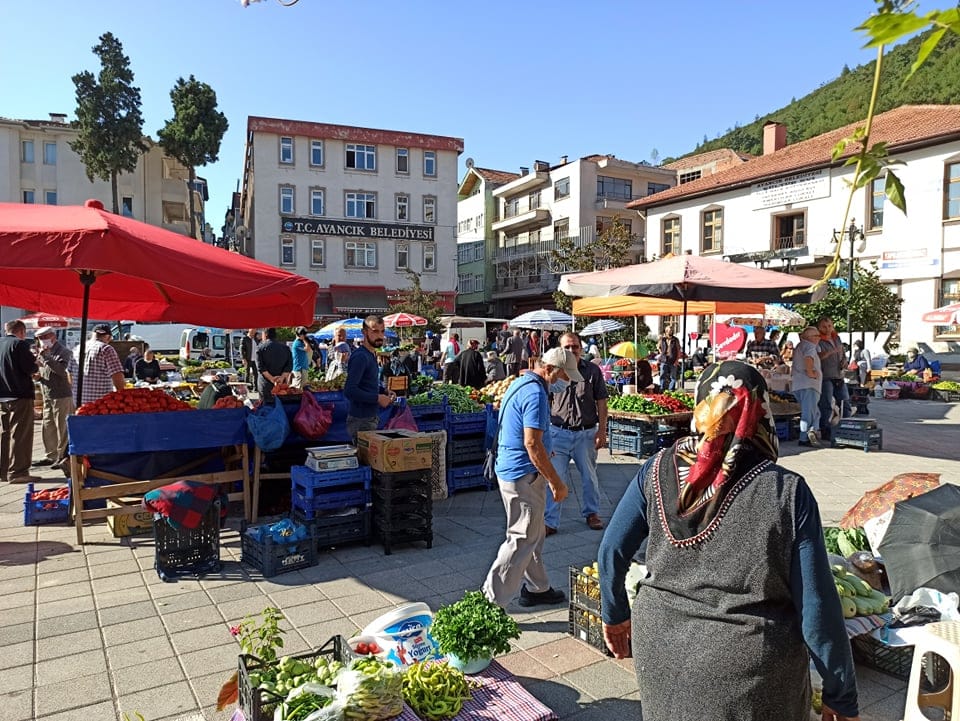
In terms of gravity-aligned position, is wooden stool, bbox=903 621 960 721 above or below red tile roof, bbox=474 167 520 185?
below

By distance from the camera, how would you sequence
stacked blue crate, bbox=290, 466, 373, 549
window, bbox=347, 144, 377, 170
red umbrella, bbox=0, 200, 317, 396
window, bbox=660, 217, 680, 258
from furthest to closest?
window, bbox=347, 144, 377, 170, window, bbox=660, 217, 680, 258, stacked blue crate, bbox=290, 466, 373, 549, red umbrella, bbox=0, 200, 317, 396

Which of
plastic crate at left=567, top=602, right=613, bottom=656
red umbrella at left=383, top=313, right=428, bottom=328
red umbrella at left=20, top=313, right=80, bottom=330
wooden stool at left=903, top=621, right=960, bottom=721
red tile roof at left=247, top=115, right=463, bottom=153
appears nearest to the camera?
wooden stool at left=903, top=621, right=960, bottom=721

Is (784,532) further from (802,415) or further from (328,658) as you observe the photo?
(802,415)

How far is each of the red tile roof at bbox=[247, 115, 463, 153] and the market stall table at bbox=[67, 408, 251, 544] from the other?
35472mm

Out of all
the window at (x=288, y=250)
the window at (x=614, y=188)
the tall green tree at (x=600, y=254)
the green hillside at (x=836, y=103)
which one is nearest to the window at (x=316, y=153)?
the window at (x=288, y=250)

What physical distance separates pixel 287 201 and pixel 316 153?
344cm

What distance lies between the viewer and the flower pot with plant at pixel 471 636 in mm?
3383

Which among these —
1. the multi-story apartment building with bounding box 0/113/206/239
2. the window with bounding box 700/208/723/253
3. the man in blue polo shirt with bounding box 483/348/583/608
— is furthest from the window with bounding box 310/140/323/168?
the man in blue polo shirt with bounding box 483/348/583/608

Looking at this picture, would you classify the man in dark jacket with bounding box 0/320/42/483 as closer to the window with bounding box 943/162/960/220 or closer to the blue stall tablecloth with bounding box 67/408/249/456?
the blue stall tablecloth with bounding box 67/408/249/456

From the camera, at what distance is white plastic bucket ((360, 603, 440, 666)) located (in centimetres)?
340

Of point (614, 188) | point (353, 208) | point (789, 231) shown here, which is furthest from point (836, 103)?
point (353, 208)

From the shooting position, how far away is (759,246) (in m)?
30.4

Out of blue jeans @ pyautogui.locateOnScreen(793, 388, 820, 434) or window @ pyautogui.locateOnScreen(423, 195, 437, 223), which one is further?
window @ pyautogui.locateOnScreen(423, 195, 437, 223)

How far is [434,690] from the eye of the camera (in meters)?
3.02
